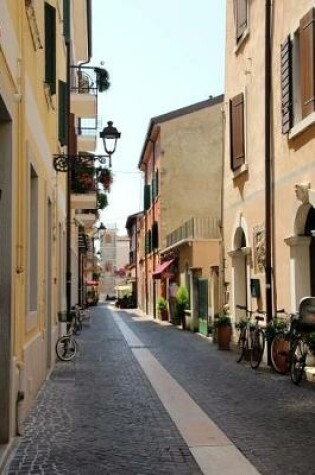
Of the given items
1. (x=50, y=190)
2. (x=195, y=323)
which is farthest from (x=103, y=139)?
(x=195, y=323)

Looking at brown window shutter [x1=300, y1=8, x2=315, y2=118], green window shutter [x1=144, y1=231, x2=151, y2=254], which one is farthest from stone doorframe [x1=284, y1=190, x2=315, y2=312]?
green window shutter [x1=144, y1=231, x2=151, y2=254]

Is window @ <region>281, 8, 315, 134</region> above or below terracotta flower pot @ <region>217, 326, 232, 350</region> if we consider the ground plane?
above

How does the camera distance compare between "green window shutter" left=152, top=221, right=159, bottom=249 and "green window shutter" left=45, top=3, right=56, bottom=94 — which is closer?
"green window shutter" left=45, top=3, right=56, bottom=94

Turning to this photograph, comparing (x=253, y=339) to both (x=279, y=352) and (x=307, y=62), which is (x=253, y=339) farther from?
(x=307, y=62)

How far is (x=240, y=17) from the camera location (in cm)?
1659

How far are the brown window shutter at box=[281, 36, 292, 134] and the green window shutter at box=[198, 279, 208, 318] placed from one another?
1049 centimetres

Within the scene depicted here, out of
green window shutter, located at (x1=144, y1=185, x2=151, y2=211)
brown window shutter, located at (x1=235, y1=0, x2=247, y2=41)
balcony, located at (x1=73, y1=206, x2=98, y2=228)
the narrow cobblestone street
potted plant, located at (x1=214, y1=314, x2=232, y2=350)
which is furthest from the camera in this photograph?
green window shutter, located at (x1=144, y1=185, x2=151, y2=211)

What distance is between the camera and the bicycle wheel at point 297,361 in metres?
10.7

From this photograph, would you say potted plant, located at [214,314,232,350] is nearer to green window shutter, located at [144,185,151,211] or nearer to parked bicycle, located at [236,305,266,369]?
parked bicycle, located at [236,305,266,369]

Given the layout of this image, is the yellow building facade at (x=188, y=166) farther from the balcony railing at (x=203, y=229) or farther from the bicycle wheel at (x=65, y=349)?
the bicycle wheel at (x=65, y=349)

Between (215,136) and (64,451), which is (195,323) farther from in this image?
(64,451)

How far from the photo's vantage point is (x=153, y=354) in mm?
16375

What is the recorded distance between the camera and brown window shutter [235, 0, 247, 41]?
53.3 ft

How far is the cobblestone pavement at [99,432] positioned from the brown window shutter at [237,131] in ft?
21.1
